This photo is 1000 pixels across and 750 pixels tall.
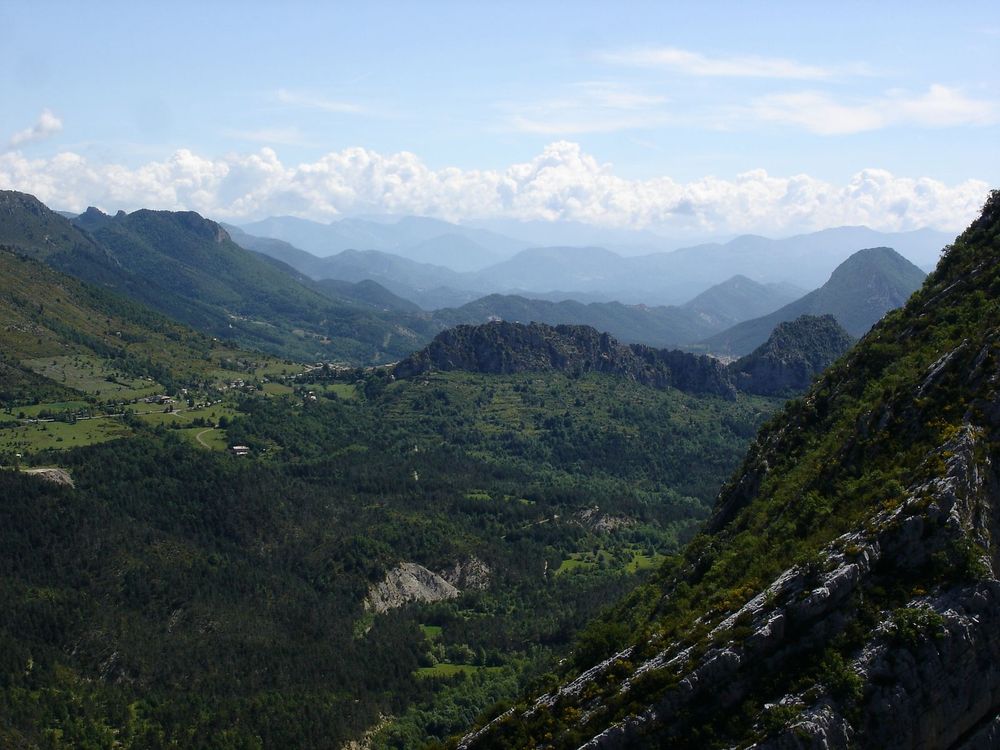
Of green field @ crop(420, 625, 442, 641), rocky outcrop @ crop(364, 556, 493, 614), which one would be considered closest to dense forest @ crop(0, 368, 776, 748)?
green field @ crop(420, 625, 442, 641)

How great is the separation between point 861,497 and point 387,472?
152161 mm

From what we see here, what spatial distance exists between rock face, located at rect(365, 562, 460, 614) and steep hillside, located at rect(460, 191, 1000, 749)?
270 feet

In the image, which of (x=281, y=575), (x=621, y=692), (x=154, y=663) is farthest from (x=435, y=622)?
(x=621, y=692)

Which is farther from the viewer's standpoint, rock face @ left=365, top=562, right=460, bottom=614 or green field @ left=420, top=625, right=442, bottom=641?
rock face @ left=365, top=562, right=460, bottom=614

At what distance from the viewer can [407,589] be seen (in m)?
140

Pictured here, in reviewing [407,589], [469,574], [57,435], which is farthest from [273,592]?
[57,435]

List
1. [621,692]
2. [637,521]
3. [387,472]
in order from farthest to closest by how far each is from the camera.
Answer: [387,472], [637,521], [621,692]

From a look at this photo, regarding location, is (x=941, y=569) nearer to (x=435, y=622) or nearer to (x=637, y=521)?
(x=435, y=622)

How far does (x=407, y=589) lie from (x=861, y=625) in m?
103

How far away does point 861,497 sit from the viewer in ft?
173

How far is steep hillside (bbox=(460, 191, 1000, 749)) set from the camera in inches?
1642

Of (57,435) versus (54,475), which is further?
(57,435)

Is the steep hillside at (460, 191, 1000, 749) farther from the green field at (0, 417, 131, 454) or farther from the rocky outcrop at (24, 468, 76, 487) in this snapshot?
the green field at (0, 417, 131, 454)

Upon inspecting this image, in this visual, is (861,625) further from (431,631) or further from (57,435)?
(57,435)
